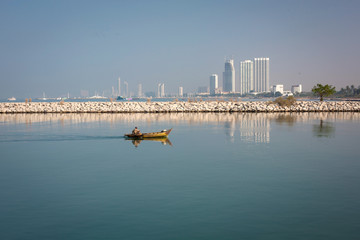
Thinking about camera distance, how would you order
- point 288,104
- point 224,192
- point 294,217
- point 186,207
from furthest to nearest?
point 288,104
point 224,192
point 186,207
point 294,217

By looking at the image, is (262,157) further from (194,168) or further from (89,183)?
(89,183)

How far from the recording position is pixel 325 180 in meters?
18.3

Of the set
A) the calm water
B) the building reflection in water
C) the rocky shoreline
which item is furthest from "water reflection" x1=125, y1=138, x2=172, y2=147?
the rocky shoreline

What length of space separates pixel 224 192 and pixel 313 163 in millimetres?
9000

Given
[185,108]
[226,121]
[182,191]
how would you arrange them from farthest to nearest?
[185,108], [226,121], [182,191]

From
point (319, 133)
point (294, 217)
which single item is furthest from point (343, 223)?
point (319, 133)

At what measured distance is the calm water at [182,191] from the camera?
12.0 m

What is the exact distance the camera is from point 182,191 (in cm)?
1633

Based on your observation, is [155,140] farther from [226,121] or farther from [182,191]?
[226,121]

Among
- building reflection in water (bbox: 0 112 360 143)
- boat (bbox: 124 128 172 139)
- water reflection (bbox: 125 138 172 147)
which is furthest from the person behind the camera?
building reflection in water (bbox: 0 112 360 143)

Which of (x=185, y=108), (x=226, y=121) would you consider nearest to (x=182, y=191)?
(x=226, y=121)

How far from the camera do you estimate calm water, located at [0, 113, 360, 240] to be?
12.0m

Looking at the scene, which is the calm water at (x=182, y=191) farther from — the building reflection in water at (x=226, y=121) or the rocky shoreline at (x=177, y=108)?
the rocky shoreline at (x=177, y=108)

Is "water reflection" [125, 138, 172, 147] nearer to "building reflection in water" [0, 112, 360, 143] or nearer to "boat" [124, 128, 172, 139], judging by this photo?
"boat" [124, 128, 172, 139]
